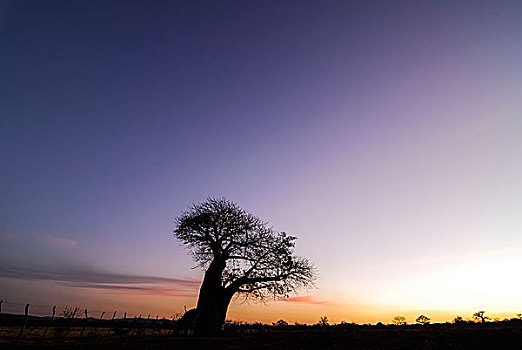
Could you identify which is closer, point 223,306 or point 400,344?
point 400,344

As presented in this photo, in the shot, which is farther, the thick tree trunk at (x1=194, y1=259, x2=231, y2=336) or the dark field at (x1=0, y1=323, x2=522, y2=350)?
the thick tree trunk at (x1=194, y1=259, x2=231, y2=336)

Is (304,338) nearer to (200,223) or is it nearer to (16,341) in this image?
(200,223)

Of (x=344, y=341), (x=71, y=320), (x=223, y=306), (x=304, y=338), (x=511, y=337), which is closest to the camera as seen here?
(x=511, y=337)

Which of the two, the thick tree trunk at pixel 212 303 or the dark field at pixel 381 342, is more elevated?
the thick tree trunk at pixel 212 303

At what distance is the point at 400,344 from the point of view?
17.7 metres

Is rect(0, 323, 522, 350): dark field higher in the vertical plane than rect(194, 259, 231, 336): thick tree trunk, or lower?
lower

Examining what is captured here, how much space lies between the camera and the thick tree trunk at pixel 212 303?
93.4ft

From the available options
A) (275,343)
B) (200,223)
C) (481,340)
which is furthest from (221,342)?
(481,340)

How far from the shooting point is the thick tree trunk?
28.5m

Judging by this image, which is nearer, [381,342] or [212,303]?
[381,342]

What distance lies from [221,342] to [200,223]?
11.4 meters

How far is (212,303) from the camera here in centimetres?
2912

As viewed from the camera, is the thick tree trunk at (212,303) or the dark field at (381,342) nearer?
the dark field at (381,342)

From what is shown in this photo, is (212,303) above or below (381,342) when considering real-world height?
above
